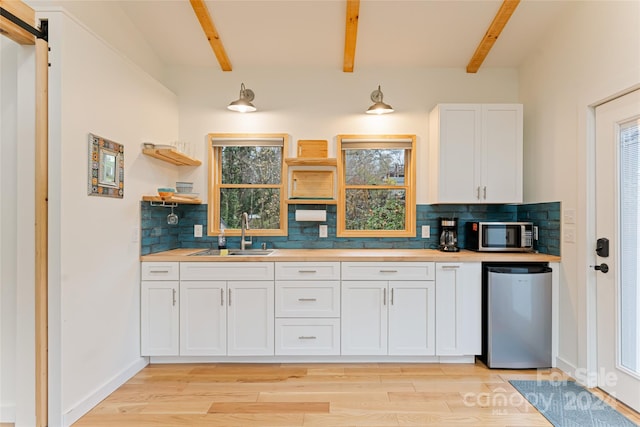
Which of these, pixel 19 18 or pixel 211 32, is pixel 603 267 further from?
pixel 19 18

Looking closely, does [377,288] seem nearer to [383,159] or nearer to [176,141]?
[383,159]

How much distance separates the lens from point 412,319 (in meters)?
2.82

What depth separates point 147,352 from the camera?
2803mm

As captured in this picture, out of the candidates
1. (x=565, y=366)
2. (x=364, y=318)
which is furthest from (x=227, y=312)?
(x=565, y=366)

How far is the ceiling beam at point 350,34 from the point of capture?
2.69 metres

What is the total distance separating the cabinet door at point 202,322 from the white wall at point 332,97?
164cm

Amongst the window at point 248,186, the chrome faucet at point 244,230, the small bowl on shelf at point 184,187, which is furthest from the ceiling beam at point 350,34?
the small bowl on shelf at point 184,187

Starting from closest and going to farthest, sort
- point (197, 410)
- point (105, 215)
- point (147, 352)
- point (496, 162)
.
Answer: point (197, 410)
point (105, 215)
point (147, 352)
point (496, 162)

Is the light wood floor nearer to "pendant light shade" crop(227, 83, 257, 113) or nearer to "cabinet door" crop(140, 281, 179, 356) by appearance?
"cabinet door" crop(140, 281, 179, 356)

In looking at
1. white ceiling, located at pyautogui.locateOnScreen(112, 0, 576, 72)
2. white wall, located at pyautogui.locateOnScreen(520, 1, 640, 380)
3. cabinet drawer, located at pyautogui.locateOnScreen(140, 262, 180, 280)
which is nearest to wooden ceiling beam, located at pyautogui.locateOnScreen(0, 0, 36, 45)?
white ceiling, located at pyautogui.locateOnScreen(112, 0, 576, 72)

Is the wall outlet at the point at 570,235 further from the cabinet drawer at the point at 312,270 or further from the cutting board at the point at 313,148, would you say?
the cutting board at the point at 313,148

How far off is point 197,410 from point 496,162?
3.19 metres

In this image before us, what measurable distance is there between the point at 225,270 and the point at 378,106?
2024mm

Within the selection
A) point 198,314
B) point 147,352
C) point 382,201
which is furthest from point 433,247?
point 147,352
